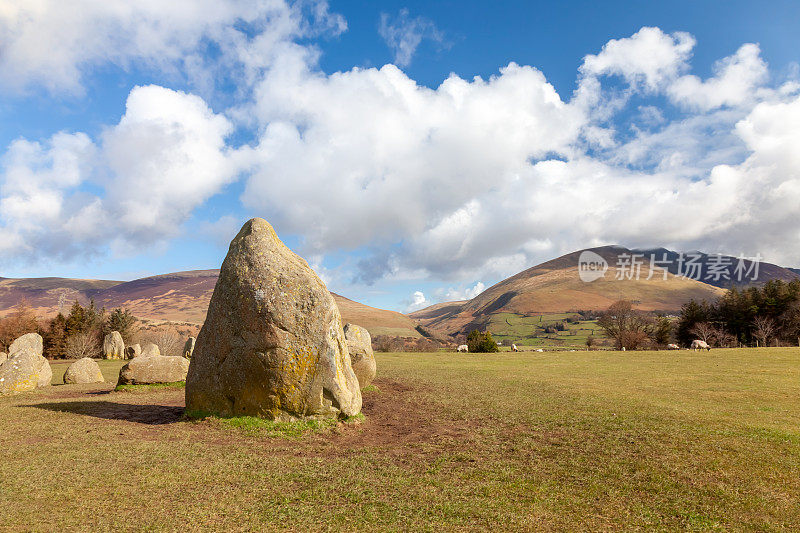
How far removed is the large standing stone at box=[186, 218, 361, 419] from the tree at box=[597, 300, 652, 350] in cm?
4902

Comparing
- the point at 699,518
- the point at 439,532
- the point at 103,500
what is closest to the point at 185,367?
the point at 103,500

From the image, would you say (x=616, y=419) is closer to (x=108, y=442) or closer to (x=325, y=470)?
(x=325, y=470)

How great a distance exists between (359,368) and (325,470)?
31.2ft

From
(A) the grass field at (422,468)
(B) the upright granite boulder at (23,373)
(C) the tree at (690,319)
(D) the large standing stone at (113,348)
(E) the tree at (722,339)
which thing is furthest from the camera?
(C) the tree at (690,319)

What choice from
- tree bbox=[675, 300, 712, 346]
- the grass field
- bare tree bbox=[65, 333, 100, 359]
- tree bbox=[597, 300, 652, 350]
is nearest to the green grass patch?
the grass field

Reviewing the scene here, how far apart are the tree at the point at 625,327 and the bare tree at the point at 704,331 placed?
18.1 feet

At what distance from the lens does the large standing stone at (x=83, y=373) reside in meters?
21.2

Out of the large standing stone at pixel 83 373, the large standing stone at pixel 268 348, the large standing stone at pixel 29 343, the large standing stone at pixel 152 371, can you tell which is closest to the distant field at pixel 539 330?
the large standing stone at pixel 152 371

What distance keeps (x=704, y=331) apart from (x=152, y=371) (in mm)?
57956

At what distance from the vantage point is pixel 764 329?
4753 cm

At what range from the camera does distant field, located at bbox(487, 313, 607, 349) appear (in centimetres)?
9650

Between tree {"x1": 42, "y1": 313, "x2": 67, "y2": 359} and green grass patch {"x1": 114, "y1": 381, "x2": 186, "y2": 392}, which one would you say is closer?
green grass patch {"x1": 114, "y1": 381, "x2": 186, "y2": 392}

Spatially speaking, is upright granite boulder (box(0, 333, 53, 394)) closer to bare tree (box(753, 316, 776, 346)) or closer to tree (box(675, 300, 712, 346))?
bare tree (box(753, 316, 776, 346))

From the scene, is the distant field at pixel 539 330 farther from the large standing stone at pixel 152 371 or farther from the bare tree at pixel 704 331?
the large standing stone at pixel 152 371
